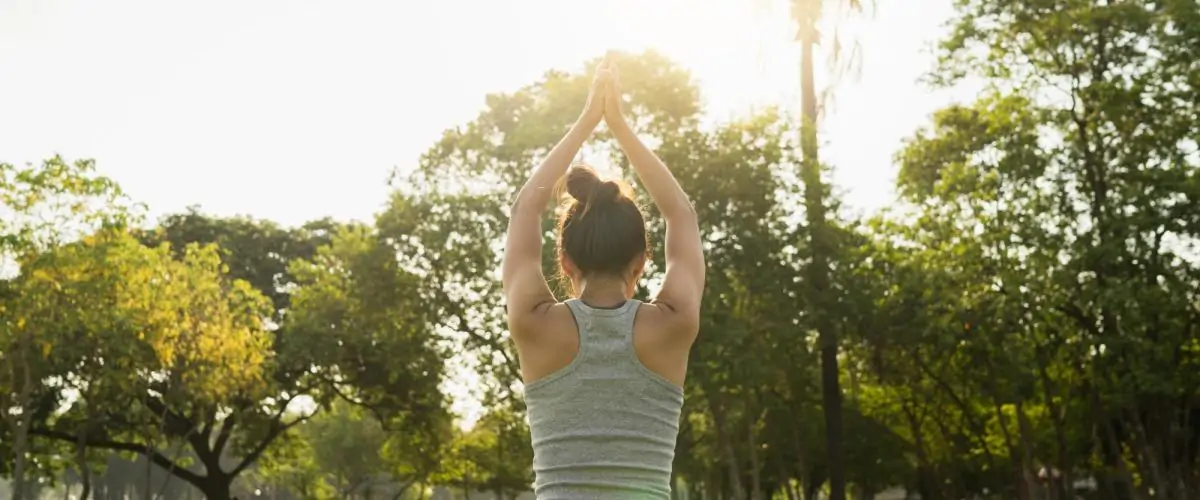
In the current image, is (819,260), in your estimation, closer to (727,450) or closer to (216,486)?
(727,450)

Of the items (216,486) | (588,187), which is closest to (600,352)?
(588,187)

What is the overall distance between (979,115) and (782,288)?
5825mm

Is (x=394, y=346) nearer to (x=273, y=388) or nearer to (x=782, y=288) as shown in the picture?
(x=273, y=388)

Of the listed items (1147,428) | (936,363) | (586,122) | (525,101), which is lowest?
(586,122)

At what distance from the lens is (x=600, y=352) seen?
2.75m

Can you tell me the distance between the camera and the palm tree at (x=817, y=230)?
29859 millimetres

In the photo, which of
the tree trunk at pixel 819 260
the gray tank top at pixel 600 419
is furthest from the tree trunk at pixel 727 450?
the gray tank top at pixel 600 419

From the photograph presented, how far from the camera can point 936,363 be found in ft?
123

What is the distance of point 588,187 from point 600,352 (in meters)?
0.35

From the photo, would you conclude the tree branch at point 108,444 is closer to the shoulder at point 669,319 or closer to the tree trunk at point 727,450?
the tree trunk at point 727,450

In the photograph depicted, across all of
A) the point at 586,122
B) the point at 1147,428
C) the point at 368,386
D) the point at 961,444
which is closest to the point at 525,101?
the point at 368,386

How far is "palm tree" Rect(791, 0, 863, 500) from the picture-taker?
2986 centimetres

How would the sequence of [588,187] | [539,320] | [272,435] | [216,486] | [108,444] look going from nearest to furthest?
[539,320] < [588,187] < [108,444] < [272,435] < [216,486]

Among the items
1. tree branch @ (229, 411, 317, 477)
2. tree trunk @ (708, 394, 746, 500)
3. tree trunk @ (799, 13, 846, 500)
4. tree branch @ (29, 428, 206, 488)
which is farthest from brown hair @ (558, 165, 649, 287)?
tree branch @ (229, 411, 317, 477)
